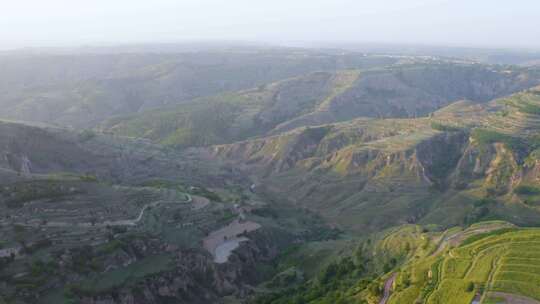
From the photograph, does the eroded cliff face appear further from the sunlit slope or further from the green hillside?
the sunlit slope

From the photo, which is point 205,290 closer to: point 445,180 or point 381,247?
point 381,247

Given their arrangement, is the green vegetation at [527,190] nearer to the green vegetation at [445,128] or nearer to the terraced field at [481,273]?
the green vegetation at [445,128]

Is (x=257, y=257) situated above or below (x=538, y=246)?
below

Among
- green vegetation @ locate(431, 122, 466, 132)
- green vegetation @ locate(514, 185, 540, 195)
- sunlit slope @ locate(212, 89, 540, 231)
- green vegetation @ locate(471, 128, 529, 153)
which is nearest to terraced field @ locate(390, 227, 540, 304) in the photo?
sunlit slope @ locate(212, 89, 540, 231)

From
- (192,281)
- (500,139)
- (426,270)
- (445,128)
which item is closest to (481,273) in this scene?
(426,270)

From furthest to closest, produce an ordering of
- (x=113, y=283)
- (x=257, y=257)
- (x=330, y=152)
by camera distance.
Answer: (x=330, y=152)
(x=257, y=257)
(x=113, y=283)

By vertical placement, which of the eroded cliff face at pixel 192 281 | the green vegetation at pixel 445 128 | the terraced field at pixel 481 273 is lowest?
the eroded cliff face at pixel 192 281

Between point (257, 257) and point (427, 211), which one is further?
point (427, 211)

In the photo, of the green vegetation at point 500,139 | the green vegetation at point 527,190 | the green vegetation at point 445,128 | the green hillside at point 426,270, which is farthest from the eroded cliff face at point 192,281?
the green vegetation at point 445,128

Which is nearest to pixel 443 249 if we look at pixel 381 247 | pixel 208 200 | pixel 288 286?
pixel 381 247

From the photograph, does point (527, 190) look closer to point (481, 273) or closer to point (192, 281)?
point (481, 273)

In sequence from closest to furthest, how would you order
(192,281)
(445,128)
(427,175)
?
(192,281)
(427,175)
(445,128)
